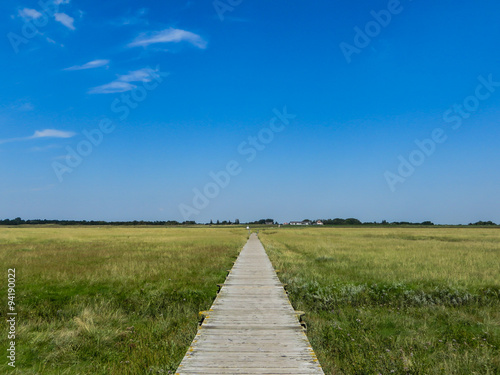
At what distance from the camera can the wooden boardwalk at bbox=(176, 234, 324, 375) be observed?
16.0ft

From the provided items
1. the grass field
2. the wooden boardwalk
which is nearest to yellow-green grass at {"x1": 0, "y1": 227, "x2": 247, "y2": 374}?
the grass field

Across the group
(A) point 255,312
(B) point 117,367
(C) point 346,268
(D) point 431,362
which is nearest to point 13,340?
(B) point 117,367

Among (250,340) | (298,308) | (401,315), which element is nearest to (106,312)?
(250,340)

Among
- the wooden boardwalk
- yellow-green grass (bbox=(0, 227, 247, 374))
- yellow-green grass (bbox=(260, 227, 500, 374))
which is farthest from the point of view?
yellow-green grass (bbox=(0, 227, 247, 374))

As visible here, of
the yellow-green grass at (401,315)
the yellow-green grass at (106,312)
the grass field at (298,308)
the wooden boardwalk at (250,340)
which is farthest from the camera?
the yellow-green grass at (106,312)

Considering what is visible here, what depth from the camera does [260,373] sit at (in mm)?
4672

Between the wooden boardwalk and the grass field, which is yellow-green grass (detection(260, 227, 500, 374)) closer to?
the grass field

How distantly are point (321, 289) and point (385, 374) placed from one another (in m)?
6.10

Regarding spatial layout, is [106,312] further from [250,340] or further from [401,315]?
[401,315]

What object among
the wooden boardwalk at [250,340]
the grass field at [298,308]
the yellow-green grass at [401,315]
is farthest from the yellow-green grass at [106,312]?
the yellow-green grass at [401,315]

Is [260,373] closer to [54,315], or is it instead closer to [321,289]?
[321,289]

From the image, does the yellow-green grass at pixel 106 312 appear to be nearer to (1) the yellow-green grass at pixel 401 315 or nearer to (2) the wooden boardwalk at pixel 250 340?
(2) the wooden boardwalk at pixel 250 340

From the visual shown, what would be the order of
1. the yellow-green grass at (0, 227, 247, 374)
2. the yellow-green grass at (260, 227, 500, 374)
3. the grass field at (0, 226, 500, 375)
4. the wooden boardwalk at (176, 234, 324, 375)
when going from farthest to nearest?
the yellow-green grass at (0, 227, 247, 374)
the grass field at (0, 226, 500, 375)
the yellow-green grass at (260, 227, 500, 374)
the wooden boardwalk at (176, 234, 324, 375)

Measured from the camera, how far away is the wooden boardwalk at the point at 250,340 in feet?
16.0
